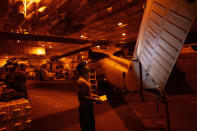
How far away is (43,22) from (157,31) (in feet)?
18.5

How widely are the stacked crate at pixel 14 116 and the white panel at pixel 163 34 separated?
9.60 feet

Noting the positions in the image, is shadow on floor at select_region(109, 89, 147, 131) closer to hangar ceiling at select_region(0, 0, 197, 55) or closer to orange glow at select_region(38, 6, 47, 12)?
hangar ceiling at select_region(0, 0, 197, 55)

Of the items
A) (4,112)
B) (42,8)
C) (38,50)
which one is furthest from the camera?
(38,50)

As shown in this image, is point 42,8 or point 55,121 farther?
point 42,8

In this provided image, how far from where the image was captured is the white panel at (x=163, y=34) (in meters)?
1.43

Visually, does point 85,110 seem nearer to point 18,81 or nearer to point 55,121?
point 55,121

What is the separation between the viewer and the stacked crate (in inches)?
110

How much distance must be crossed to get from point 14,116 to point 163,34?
135 inches

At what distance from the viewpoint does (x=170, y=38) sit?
Result: 1745 mm

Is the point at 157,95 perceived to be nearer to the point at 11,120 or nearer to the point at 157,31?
the point at 157,31

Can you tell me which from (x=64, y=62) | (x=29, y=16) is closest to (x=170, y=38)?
(x=29, y=16)

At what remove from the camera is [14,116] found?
2941 millimetres

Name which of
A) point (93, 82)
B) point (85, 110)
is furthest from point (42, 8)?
point (93, 82)

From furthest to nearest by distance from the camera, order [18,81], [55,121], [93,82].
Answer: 1. [93,82]
2. [18,81]
3. [55,121]
